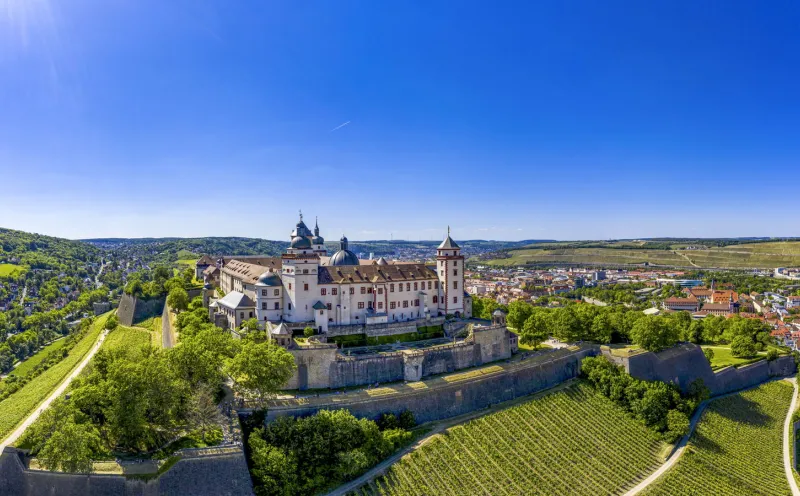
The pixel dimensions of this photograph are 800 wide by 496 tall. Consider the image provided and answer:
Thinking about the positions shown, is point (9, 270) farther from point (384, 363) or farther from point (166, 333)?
point (384, 363)

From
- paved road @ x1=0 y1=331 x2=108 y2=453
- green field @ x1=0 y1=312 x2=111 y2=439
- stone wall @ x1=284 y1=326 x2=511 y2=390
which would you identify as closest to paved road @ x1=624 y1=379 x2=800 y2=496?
stone wall @ x1=284 y1=326 x2=511 y2=390

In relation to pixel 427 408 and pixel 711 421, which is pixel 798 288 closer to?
pixel 711 421

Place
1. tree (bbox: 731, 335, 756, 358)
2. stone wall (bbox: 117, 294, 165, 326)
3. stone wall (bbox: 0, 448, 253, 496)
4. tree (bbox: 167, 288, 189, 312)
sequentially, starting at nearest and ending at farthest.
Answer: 1. stone wall (bbox: 0, 448, 253, 496)
2. tree (bbox: 167, 288, 189, 312)
3. tree (bbox: 731, 335, 756, 358)
4. stone wall (bbox: 117, 294, 165, 326)

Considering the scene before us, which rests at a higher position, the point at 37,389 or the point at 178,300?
the point at 178,300

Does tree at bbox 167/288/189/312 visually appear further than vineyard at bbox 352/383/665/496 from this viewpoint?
Yes

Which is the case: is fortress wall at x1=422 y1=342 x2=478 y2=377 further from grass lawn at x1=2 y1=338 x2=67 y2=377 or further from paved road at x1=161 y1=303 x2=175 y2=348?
grass lawn at x1=2 y1=338 x2=67 y2=377

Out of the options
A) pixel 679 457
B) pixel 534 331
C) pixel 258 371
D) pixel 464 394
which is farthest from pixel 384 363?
pixel 679 457

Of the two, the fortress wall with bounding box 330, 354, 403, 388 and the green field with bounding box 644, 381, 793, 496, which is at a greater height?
the fortress wall with bounding box 330, 354, 403, 388
